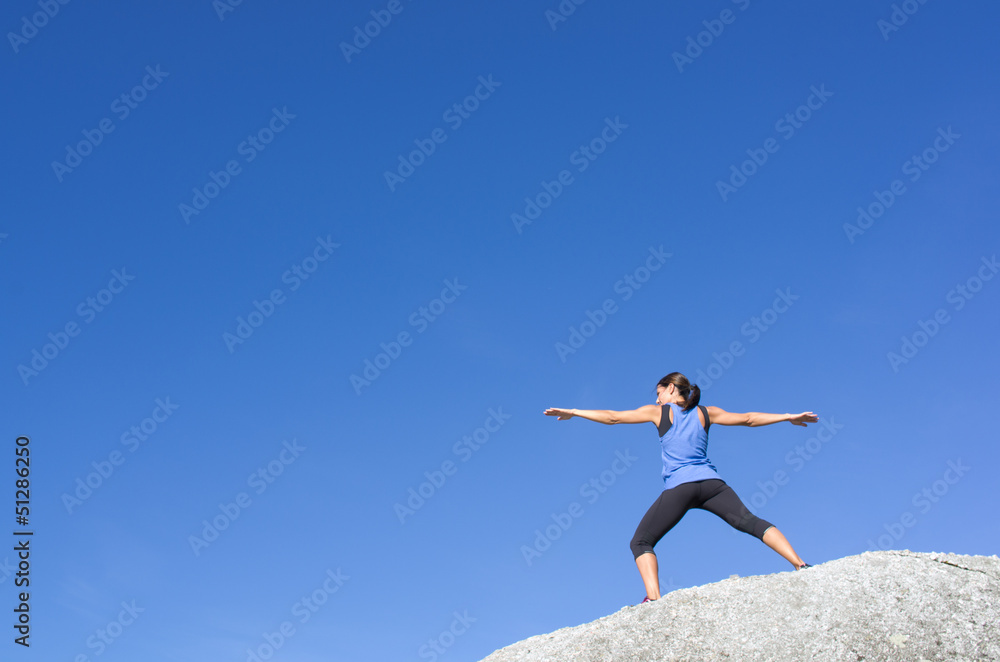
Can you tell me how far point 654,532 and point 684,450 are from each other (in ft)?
3.35

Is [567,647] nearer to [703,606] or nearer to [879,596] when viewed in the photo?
[703,606]

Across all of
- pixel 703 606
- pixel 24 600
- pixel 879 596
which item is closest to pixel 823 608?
pixel 879 596

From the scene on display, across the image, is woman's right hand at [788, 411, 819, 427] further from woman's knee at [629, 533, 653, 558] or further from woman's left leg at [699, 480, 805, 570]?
woman's knee at [629, 533, 653, 558]

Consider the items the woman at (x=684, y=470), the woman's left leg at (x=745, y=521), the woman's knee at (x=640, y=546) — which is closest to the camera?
the woman's left leg at (x=745, y=521)

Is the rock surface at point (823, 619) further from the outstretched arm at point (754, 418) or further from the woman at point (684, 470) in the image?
the outstretched arm at point (754, 418)

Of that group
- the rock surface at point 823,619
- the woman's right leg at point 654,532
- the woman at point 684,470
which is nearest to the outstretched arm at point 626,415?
the woman at point 684,470

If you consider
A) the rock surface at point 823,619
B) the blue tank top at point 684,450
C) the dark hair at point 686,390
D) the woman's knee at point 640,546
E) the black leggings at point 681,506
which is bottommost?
the rock surface at point 823,619

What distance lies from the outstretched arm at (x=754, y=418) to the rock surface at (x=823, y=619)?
1.67m

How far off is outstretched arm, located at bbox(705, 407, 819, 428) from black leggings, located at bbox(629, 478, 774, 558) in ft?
2.76

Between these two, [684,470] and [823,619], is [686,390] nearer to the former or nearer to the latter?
[684,470]

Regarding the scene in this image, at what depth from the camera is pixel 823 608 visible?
7.98 m

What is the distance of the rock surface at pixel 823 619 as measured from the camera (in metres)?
7.54

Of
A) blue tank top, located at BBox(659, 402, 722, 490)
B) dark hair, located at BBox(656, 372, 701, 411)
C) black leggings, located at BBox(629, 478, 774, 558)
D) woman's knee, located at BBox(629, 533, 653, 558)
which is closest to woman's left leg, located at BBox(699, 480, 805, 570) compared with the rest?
black leggings, located at BBox(629, 478, 774, 558)

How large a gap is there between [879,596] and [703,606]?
5.85 ft
